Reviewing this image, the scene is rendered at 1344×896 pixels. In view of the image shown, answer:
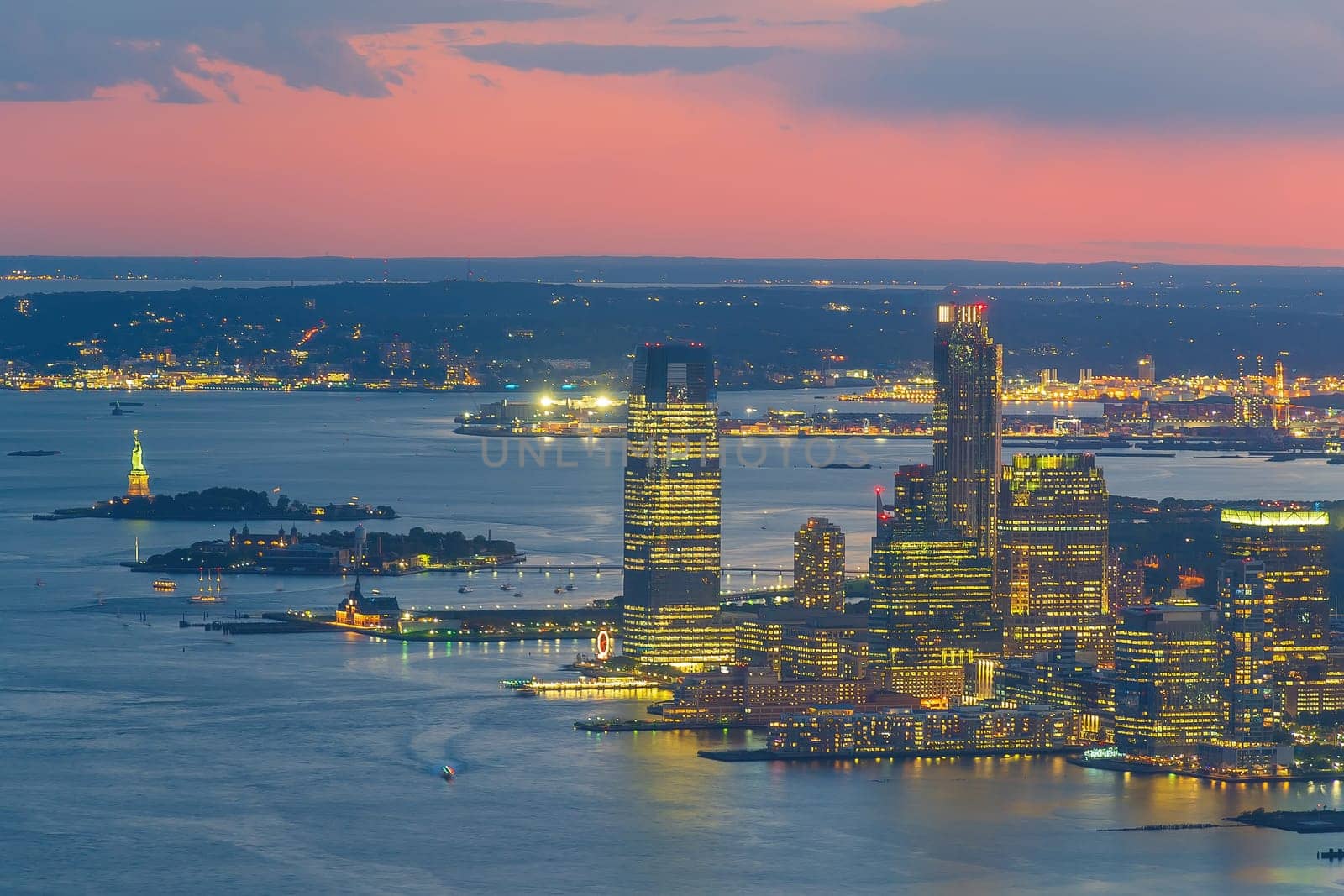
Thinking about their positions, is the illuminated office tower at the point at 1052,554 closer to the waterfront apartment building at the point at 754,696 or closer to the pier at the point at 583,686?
the waterfront apartment building at the point at 754,696

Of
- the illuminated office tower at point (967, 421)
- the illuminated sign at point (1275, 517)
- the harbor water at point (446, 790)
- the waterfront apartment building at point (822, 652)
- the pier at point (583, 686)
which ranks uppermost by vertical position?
the illuminated office tower at point (967, 421)

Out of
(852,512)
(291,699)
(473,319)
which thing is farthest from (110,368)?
(291,699)

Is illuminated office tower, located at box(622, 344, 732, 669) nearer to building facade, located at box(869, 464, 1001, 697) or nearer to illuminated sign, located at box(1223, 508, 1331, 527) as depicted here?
building facade, located at box(869, 464, 1001, 697)

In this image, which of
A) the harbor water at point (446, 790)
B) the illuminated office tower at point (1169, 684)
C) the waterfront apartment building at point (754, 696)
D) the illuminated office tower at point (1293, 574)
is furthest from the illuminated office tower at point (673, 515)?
the illuminated office tower at point (1169, 684)

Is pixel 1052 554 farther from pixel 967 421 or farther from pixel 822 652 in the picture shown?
pixel 822 652

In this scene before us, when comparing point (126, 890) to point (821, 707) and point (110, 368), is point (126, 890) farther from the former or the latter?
point (110, 368)

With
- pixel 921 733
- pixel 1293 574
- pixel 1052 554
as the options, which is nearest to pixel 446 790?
pixel 921 733

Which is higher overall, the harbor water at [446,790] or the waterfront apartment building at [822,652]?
the waterfront apartment building at [822,652]
